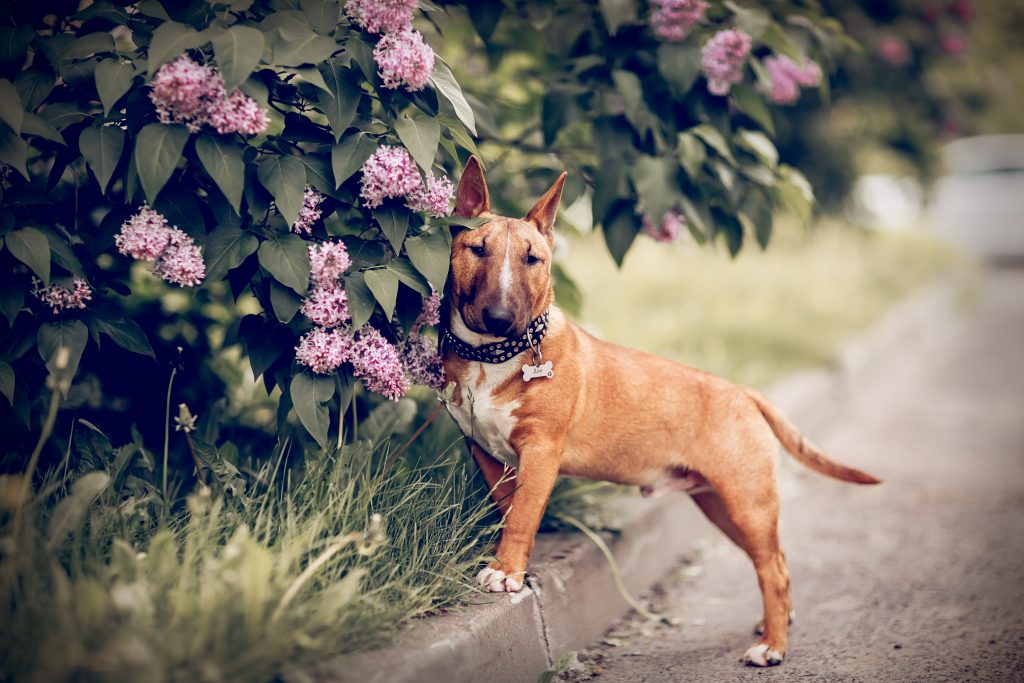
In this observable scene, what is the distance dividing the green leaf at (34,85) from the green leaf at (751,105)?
2292mm

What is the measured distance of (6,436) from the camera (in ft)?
9.20

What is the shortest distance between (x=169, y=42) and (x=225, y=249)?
55 cm

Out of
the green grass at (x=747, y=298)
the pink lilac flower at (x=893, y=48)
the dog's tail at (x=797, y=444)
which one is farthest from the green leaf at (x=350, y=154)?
the pink lilac flower at (x=893, y=48)

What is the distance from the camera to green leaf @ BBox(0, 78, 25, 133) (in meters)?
2.41

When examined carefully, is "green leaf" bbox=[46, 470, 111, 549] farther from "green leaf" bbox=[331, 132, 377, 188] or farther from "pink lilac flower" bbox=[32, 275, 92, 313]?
"green leaf" bbox=[331, 132, 377, 188]

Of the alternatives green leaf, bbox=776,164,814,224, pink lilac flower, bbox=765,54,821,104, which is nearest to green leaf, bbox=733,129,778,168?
green leaf, bbox=776,164,814,224

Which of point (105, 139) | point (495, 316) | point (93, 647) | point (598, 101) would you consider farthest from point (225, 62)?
point (598, 101)

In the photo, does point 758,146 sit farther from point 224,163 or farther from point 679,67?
point 224,163

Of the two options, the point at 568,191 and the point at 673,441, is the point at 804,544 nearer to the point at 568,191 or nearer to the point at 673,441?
the point at 673,441

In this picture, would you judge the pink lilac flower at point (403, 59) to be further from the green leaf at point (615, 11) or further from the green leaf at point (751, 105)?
the green leaf at point (751, 105)

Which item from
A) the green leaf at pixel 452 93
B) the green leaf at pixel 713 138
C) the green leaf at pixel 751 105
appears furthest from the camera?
the green leaf at pixel 751 105

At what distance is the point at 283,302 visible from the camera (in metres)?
2.63

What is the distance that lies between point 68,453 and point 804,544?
3165 mm

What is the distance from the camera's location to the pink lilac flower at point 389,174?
2.63m
